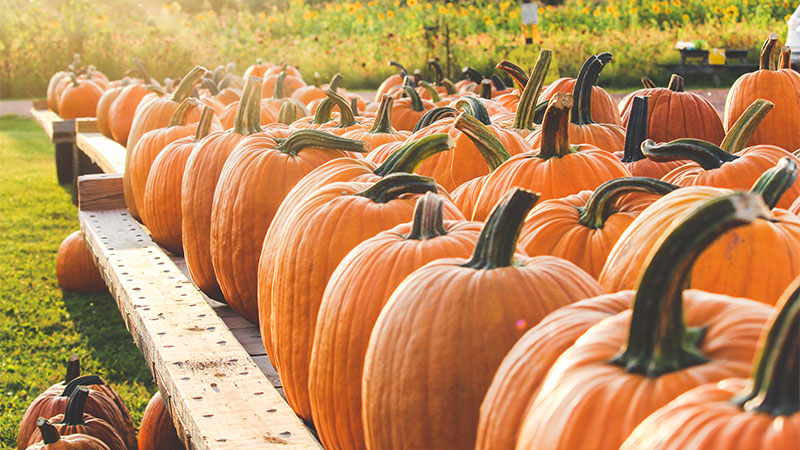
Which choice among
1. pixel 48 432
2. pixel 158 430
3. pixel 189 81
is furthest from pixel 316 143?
pixel 189 81

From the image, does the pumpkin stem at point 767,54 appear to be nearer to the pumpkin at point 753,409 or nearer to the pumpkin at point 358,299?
the pumpkin at point 358,299

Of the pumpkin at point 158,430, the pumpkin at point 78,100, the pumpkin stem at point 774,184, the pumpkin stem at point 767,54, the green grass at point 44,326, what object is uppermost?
the pumpkin stem at point 767,54

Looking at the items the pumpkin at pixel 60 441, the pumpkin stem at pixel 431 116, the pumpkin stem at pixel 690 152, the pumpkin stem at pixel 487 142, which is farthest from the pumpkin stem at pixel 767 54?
the pumpkin at pixel 60 441

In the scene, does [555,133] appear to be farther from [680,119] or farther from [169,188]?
[169,188]

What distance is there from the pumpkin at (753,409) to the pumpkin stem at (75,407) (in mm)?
2463

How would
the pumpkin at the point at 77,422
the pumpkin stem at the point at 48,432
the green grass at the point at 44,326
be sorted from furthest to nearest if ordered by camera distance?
the green grass at the point at 44,326, the pumpkin at the point at 77,422, the pumpkin stem at the point at 48,432

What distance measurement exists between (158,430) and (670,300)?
258 cm

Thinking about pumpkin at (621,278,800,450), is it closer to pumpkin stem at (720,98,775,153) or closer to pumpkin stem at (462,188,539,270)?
pumpkin stem at (462,188,539,270)

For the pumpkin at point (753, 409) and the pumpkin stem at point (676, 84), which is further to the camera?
the pumpkin stem at point (676, 84)

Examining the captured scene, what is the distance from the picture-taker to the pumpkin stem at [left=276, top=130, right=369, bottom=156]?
77.9 inches

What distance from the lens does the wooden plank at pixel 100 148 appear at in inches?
184

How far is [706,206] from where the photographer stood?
30.1 inches

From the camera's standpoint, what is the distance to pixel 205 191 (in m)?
2.42

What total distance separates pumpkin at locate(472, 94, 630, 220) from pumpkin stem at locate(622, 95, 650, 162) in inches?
10.8
